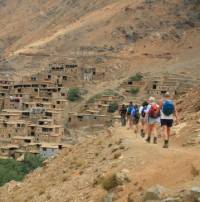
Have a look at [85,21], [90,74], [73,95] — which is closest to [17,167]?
[73,95]

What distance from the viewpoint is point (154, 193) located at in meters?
8.81

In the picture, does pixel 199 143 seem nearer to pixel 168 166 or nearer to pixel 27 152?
pixel 168 166

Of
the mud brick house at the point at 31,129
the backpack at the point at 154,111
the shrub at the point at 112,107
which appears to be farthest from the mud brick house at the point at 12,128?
the backpack at the point at 154,111

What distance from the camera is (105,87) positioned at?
201 ft

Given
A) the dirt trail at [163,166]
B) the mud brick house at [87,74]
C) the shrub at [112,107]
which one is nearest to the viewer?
the dirt trail at [163,166]

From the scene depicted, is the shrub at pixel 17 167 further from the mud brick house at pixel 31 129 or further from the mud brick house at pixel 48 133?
the mud brick house at pixel 31 129

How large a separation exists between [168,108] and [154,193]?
4213 millimetres

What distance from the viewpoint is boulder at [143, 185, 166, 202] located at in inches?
344

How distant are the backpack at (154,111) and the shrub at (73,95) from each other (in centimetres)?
4360

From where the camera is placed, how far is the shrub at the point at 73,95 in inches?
2251

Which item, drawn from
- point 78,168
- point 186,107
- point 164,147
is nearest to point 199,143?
point 164,147

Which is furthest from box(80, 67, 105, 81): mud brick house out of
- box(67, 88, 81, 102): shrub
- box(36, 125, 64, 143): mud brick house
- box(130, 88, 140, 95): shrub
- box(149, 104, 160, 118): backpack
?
box(149, 104, 160, 118): backpack

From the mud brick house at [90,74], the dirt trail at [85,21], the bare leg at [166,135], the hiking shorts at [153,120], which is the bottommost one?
the mud brick house at [90,74]

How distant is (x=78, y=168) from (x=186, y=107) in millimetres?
7760
